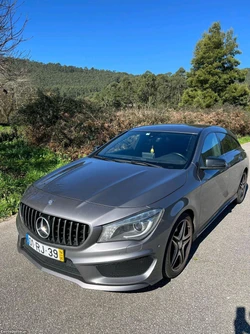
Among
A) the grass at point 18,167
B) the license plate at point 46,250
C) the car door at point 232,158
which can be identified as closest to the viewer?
the license plate at point 46,250

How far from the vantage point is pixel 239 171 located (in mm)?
4840

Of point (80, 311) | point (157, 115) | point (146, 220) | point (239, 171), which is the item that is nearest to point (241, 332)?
point (146, 220)

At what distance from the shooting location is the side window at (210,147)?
11.8 ft

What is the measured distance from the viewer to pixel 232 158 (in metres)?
4.49

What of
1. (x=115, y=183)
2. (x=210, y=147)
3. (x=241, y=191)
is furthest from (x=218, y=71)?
(x=115, y=183)

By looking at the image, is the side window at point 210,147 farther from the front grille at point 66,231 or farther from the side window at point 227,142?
the front grille at point 66,231

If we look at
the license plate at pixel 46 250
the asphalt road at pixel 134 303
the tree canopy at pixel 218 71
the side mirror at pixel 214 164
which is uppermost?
the tree canopy at pixel 218 71

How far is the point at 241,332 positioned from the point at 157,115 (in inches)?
395

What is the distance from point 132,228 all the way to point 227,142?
3.04m

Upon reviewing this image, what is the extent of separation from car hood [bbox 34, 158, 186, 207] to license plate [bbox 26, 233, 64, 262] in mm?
472

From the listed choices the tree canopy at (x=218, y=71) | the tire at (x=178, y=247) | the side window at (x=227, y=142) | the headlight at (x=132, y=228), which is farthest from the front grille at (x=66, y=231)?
the tree canopy at (x=218, y=71)

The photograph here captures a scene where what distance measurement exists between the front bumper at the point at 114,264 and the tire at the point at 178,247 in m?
0.23

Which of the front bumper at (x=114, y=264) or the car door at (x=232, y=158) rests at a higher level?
the car door at (x=232, y=158)

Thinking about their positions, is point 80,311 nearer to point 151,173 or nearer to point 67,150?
point 151,173
